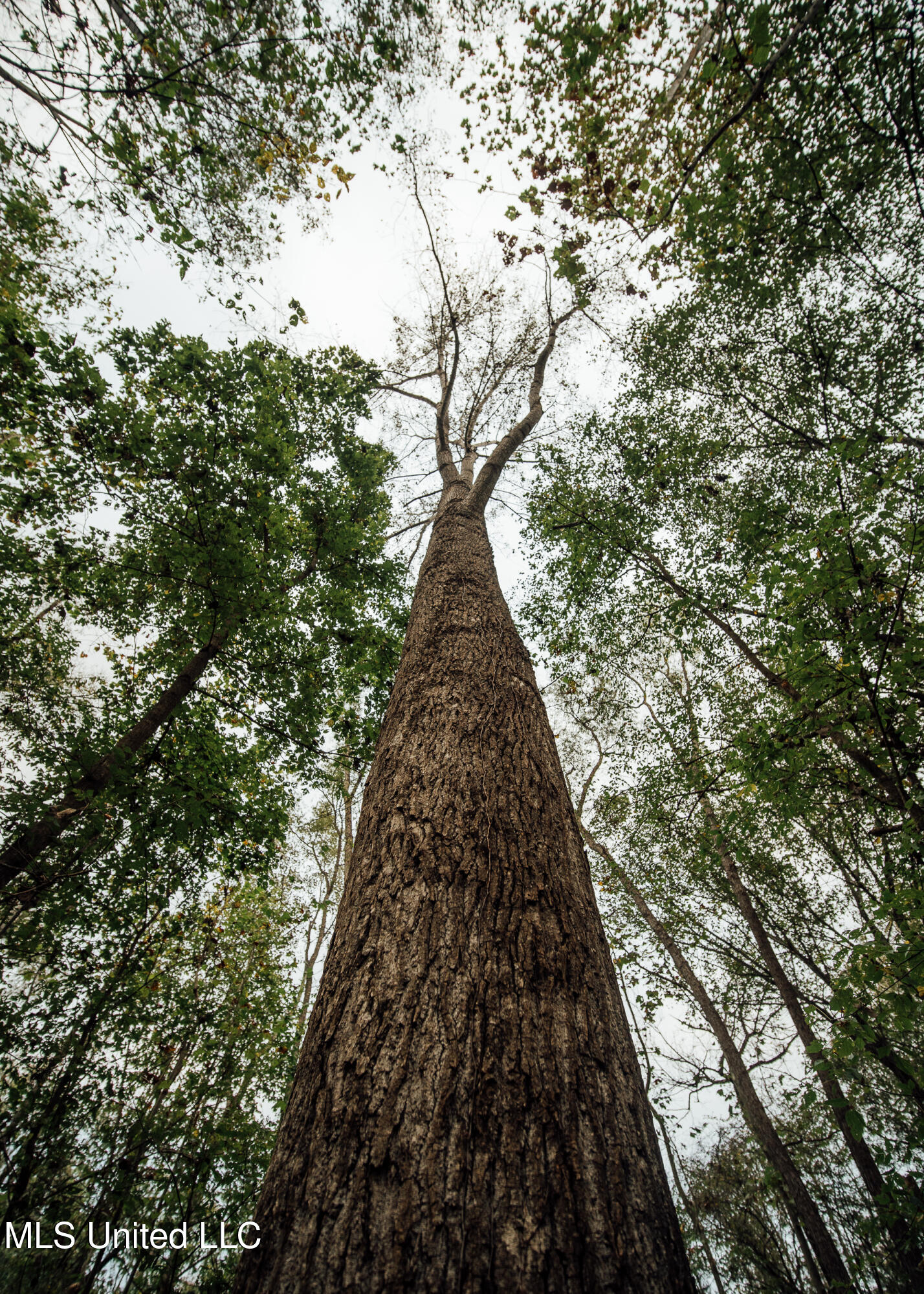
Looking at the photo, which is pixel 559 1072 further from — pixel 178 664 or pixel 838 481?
pixel 178 664

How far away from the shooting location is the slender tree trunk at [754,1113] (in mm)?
6848

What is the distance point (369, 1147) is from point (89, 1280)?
13.1ft

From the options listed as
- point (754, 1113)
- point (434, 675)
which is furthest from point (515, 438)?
point (754, 1113)

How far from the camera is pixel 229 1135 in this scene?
460cm

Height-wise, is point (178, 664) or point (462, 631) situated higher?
point (178, 664)

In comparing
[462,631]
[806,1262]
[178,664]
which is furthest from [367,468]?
[806,1262]

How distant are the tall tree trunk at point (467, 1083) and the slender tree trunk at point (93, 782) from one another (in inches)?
125

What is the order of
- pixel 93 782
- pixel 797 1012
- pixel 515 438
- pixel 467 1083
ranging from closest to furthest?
pixel 467 1083
pixel 93 782
pixel 515 438
pixel 797 1012

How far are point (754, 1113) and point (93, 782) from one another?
464 inches

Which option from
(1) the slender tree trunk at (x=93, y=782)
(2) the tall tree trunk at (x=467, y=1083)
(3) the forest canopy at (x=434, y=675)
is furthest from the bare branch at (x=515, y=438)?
(2) the tall tree trunk at (x=467, y=1083)

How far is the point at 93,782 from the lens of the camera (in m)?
4.30

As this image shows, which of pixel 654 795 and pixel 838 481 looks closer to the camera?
pixel 838 481

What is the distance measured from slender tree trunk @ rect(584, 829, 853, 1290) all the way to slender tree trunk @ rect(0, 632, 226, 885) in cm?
867

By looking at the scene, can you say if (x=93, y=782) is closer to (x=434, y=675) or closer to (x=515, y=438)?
(x=434, y=675)
